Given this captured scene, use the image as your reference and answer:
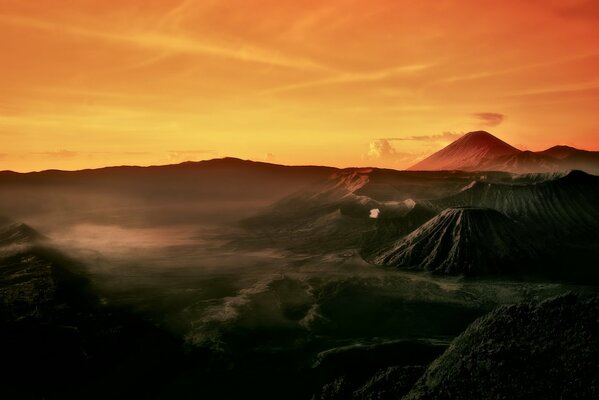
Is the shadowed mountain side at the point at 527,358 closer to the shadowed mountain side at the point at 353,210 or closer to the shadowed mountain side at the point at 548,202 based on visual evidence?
the shadowed mountain side at the point at 353,210

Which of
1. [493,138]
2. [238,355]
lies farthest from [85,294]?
[493,138]

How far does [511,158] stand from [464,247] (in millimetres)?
120303

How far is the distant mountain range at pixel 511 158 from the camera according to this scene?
466 ft

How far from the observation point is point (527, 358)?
14.8 metres

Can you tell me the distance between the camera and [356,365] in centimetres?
2208

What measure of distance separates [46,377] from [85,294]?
14359mm

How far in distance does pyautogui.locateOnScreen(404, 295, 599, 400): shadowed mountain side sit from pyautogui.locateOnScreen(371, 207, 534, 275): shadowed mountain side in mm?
26633

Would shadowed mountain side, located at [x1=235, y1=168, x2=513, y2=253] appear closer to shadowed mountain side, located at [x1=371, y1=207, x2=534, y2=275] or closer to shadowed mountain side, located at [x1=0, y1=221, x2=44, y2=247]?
shadowed mountain side, located at [x1=371, y1=207, x2=534, y2=275]

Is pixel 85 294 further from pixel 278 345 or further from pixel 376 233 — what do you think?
pixel 376 233

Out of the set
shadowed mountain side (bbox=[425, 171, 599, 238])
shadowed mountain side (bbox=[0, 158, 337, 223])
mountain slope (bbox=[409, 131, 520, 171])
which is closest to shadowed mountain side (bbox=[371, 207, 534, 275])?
shadowed mountain side (bbox=[425, 171, 599, 238])

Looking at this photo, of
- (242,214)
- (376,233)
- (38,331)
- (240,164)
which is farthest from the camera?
(240,164)

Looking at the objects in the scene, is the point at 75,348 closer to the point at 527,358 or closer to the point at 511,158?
the point at 527,358

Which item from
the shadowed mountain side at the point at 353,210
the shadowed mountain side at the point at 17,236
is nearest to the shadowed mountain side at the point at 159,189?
the shadowed mountain side at the point at 353,210

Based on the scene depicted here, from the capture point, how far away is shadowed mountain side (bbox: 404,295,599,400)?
13.8 metres
